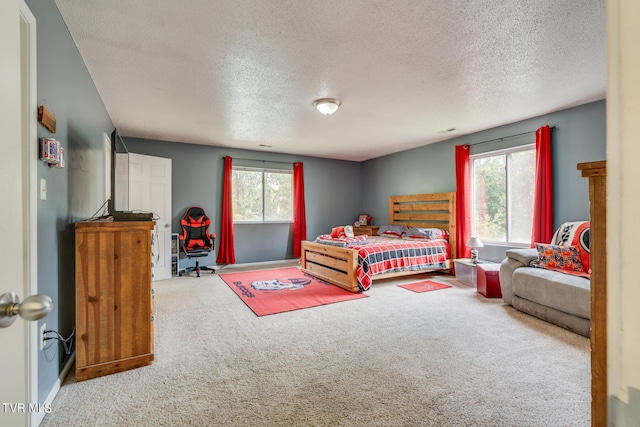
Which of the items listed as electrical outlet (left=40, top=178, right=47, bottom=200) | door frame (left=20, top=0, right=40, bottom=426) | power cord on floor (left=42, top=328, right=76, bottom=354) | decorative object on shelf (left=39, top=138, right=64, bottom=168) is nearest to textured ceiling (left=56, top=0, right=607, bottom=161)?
door frame (left=20, top=0, right=40, bottom=426)

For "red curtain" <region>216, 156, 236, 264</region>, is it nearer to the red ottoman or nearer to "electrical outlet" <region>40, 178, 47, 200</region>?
"electrical outlet" <region>40, 178, 47, 200</region>

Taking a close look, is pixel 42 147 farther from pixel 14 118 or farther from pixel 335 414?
pixel 335 414

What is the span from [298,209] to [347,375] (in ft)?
15.6

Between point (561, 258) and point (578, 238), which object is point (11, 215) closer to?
point (561, 258)

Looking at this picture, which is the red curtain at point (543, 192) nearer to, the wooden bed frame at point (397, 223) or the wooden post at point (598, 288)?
the wooden bed frame at point (397, 223)

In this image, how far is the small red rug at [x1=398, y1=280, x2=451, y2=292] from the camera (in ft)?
13.6

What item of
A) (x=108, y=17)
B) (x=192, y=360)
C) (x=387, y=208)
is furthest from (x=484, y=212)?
(x=108, y=17)

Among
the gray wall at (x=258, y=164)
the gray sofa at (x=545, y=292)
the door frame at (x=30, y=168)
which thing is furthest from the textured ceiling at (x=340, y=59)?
the gray sofa at (x=545, y=292)

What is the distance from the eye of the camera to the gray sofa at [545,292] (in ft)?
8.49

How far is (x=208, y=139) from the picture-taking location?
524 cm

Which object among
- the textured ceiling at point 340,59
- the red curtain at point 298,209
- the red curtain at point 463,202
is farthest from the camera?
the red curtain at point 298,209

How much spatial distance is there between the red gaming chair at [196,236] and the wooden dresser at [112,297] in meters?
3.02

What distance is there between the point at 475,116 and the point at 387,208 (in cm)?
297

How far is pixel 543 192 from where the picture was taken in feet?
12.8
